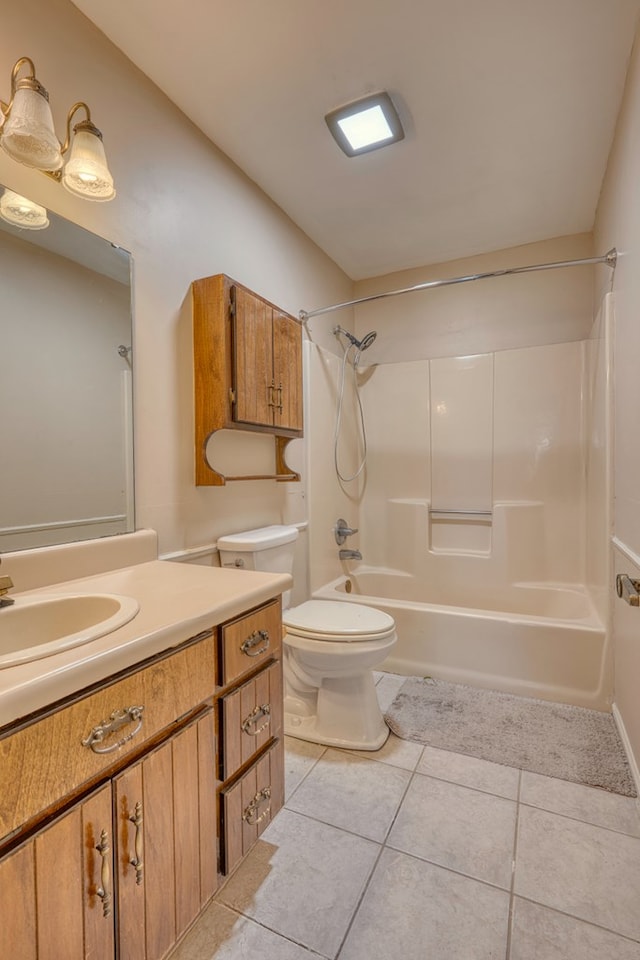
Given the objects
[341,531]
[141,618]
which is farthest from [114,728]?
[341,531]

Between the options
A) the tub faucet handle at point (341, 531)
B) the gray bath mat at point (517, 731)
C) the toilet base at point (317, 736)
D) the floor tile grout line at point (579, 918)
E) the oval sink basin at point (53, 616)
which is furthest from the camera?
the tub faucet handle at point (341, 531)

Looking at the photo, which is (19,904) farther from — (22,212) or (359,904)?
(22,212)

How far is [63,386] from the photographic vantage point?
3.95ft

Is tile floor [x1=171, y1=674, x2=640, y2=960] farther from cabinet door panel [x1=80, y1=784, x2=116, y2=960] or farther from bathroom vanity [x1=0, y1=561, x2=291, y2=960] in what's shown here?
cabinet door panel [x1=80, y1=784, x2=116, y2=960]

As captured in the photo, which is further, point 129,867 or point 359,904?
point 359,904

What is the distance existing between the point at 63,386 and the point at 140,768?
3.13ft

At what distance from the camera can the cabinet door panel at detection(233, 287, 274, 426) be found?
1.63 meters

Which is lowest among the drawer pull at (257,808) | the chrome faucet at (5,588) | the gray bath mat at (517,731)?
the gray bath mat at (517,731)

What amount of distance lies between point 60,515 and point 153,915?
890 millimetres

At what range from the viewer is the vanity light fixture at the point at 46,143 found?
0.98 metres

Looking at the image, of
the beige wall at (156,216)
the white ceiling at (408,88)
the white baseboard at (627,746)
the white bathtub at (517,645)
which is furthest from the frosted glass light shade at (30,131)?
the white baseboard at (627,746)

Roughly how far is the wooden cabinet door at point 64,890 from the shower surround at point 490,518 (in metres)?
1.72

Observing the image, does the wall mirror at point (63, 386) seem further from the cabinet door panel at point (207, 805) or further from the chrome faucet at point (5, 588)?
the cabinet door panel at point (207, 805)

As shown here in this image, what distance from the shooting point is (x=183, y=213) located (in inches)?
63.4
